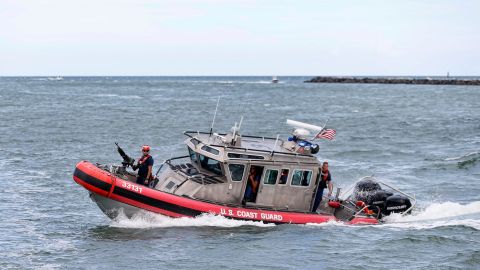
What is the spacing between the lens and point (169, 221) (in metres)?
19.3

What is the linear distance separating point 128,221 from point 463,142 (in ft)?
104

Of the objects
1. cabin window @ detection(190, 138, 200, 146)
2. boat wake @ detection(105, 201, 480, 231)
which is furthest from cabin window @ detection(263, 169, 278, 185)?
cabin window @ detection(190, 138, 200, 146)

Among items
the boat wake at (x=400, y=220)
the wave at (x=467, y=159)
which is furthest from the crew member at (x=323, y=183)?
the wave at (x=467, y=159)

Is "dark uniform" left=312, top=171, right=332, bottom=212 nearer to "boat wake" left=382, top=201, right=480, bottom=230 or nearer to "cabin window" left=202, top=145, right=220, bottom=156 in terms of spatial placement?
"boat wake" left=382, top=201, right=480, bottom=230

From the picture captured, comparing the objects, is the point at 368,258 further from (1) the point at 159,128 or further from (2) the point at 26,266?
(1) the point at 159,128

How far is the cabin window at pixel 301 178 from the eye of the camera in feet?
65.0

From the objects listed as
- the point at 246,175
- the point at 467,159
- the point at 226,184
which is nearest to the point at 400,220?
the point at 246,175

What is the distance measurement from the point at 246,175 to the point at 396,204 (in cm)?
555

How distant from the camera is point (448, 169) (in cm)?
3369

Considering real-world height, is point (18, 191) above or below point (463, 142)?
below

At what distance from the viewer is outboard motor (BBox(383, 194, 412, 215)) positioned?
2183cm

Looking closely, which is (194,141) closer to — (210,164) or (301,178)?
(210,164)

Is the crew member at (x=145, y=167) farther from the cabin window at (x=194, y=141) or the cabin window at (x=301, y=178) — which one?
the cabin window at (x=301, y=178)

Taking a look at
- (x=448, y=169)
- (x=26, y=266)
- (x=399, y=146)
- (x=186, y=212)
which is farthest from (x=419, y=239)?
(x=399, y=146)
